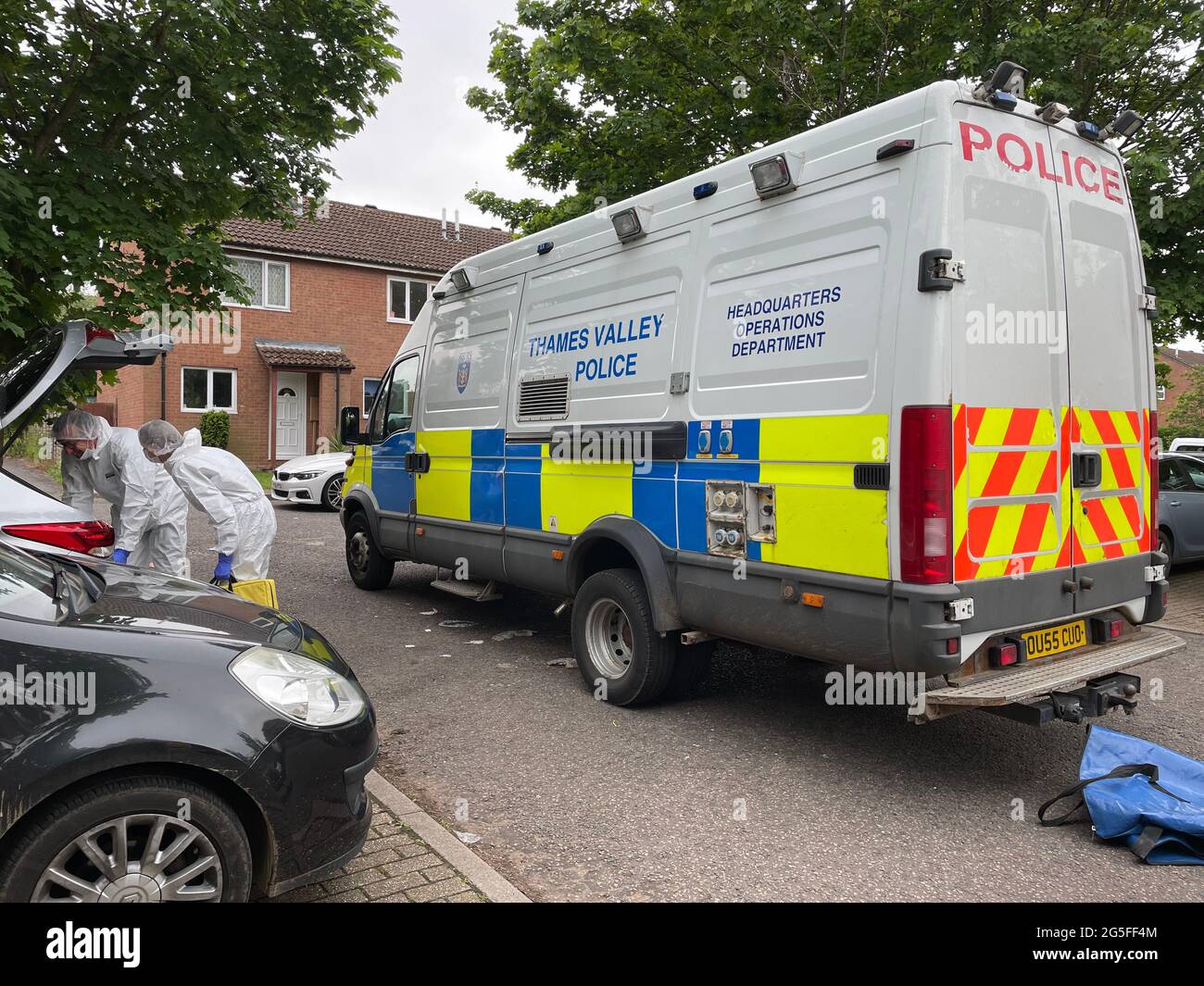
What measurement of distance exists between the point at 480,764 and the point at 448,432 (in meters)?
3.42

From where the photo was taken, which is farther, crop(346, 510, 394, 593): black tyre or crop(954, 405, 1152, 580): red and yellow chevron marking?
crop(346, 510, 394, 593): black tyre

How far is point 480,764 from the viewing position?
15.3ft

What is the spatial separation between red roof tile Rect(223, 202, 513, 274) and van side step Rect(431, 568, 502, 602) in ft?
58.8

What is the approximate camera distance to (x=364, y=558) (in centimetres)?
917

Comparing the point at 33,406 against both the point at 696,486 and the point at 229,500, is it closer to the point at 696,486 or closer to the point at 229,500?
the point at 229,500

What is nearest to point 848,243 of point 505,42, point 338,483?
point 505,42

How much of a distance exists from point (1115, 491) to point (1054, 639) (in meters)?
0.87

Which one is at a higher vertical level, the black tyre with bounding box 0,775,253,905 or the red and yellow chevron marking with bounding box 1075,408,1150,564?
the red and yellow chevron marking with bounding box 1075,408,1150,564

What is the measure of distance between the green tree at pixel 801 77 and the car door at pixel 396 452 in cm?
413

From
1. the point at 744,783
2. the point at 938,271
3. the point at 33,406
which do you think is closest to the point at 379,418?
the point at 33,406

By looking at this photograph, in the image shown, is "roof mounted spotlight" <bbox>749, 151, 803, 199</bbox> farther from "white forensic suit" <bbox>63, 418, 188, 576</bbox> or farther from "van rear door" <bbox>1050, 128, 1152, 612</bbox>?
"white forensic suit" <bbox>63, 418, 188, 576</bbox>

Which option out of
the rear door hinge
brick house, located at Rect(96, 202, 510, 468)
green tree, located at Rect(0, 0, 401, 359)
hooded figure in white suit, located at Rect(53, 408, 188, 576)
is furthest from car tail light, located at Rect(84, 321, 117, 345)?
brick house, located at Rect(96, 202, 510, 468)

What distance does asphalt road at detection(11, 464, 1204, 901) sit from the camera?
348 cm

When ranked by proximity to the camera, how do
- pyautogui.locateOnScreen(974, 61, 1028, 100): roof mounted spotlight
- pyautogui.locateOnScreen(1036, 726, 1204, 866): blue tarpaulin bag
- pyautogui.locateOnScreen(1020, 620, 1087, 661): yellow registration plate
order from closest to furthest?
pyautogui.locateOnScreen(1036, 726, 1204, 866): blue tarpaulin bag, pyautogui.locateOnScreen(974, 61, 1028, 100): roof mounted spotlight, pyautogui.locateOnScreen(1020, 620, 1087, 661): yellow registration plate
